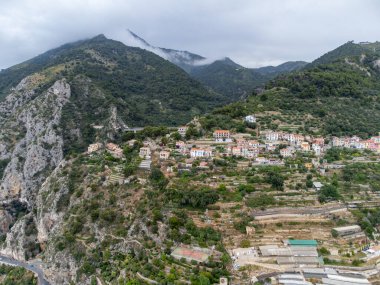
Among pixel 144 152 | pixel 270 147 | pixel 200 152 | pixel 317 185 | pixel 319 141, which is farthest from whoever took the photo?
pixel 319 141

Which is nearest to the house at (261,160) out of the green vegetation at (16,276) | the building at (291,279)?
the building at (291,279)

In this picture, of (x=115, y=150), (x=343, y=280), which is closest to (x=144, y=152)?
(x=115, y=150)

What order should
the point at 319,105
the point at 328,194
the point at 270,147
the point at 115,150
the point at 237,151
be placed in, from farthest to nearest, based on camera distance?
the point at 319,105
the point at 115,150
the point at 270,147
the point at 237,151
the point at 328,194

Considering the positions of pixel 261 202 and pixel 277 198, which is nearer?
pixel 261 202

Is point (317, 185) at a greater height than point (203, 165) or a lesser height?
lesser

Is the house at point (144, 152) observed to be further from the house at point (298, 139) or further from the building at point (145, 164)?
the house at point (298, 139)

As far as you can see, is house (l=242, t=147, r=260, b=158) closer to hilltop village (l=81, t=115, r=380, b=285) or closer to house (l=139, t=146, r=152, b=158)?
hilltop village (l=81, t=115, r=380, b=285)

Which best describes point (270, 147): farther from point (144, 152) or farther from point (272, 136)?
point (144, 152)
